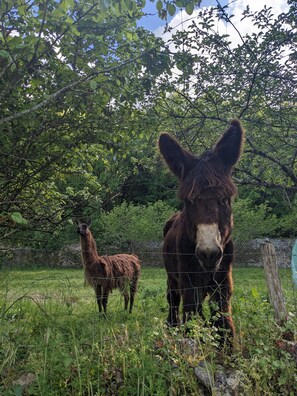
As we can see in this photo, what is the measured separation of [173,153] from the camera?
13.3 feet

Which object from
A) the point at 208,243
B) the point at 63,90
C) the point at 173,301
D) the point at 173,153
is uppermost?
the point at 63,90

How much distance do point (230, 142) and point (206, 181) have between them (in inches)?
24.7

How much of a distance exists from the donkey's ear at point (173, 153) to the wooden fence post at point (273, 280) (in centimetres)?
138

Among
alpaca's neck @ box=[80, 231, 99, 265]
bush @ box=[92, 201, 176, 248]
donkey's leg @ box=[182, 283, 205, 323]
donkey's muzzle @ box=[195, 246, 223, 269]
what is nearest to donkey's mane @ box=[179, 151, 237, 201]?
donkey's muzzle @ box=[195, 246, 223, 269]

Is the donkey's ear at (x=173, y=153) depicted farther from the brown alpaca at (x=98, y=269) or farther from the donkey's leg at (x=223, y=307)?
the brown alpaca at (x=98, y=269)

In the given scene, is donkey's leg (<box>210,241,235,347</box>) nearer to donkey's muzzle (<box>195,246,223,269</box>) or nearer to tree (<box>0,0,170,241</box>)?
donkey's muzzle (<box>195,246,223,269</box>)

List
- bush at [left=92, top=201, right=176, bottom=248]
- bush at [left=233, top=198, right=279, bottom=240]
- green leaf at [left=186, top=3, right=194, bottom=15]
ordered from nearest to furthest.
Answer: green leaf at [left=186, top=3, right=194, bottom=15]
bush at [left=233, top=198, right=279, bottom=240]
bush at [left=92, top=201, right=176, bottom=248]

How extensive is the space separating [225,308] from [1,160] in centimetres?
289

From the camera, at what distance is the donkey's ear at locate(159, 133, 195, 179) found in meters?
4.00

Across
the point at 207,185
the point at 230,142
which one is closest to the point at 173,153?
the point at 230,142

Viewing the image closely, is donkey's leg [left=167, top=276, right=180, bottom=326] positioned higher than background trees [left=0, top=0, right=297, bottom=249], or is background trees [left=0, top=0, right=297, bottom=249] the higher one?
background trees [left=0, top=0, right=297, bottom=249]

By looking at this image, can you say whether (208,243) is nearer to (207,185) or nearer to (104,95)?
(207,185)

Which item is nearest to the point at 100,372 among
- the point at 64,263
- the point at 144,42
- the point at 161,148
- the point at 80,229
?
the point at 161,148

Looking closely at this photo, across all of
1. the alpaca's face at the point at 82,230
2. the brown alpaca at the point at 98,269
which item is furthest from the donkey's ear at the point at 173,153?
the alpaca's face at the point at 82,230
